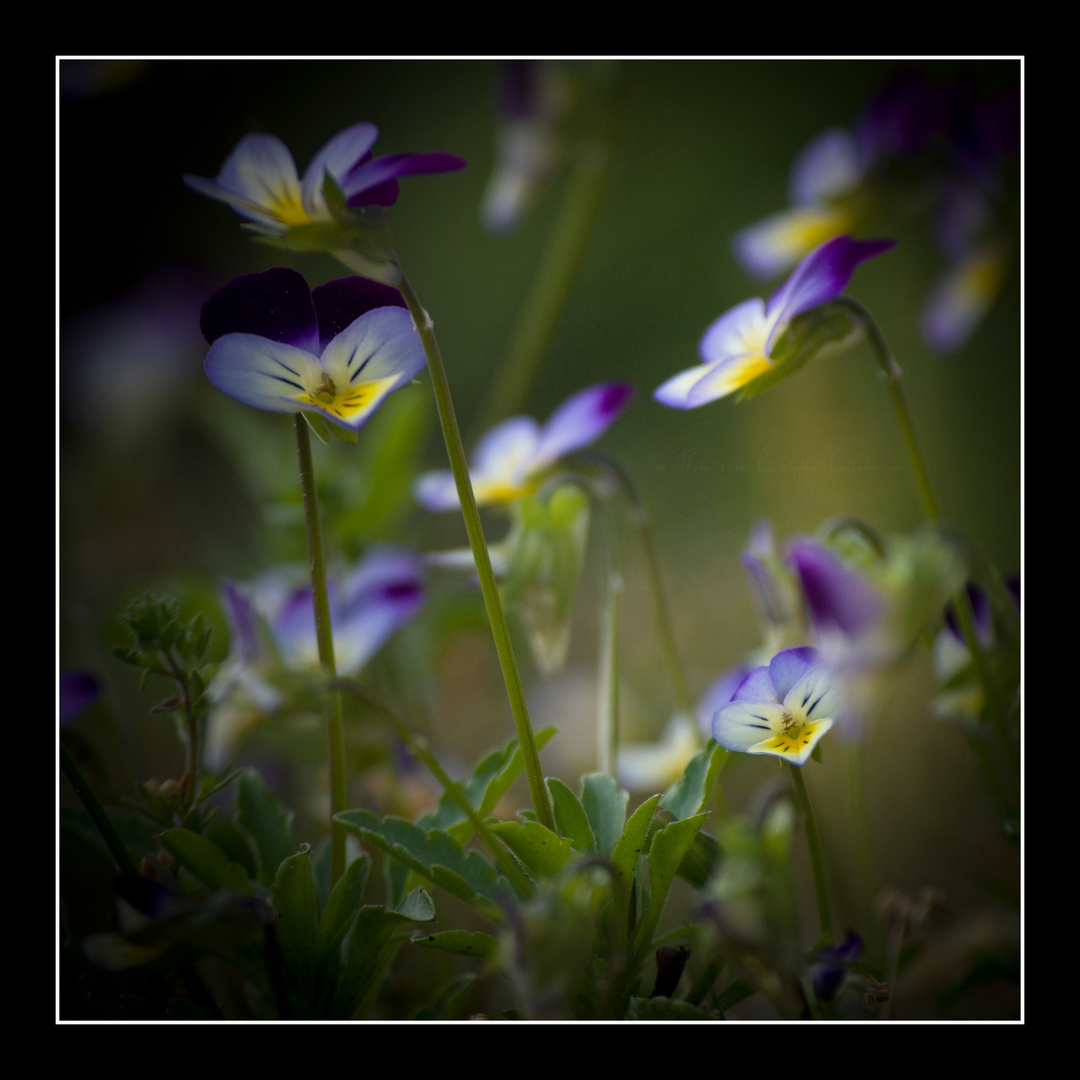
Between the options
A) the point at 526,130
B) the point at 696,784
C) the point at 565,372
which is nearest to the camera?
the point at 696,784

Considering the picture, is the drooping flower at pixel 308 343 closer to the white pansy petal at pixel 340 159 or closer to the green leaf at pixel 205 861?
→ the white pansy petal at pixel 340 159

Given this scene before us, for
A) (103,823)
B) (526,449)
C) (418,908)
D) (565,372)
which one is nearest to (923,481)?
(526,449)

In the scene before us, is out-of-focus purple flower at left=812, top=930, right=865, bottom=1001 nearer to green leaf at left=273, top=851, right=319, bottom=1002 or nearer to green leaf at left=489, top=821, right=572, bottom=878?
green leaf at left=489, top=821, right=572, bottom=878

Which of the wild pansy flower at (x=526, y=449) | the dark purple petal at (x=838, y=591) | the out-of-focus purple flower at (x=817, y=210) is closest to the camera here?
the dark purple petal at (x=838, y=591)

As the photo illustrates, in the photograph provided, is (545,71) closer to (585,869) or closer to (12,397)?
(12,397)

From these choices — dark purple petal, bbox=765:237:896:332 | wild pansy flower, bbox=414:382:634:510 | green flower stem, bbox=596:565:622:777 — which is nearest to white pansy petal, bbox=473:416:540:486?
wild pansy flower, bbox=414:382:634:510

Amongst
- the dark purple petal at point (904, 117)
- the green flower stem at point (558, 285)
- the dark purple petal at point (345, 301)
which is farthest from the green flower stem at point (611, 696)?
the dark purple petal at point (904, 117)

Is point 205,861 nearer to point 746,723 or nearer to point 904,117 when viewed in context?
point 746,723
